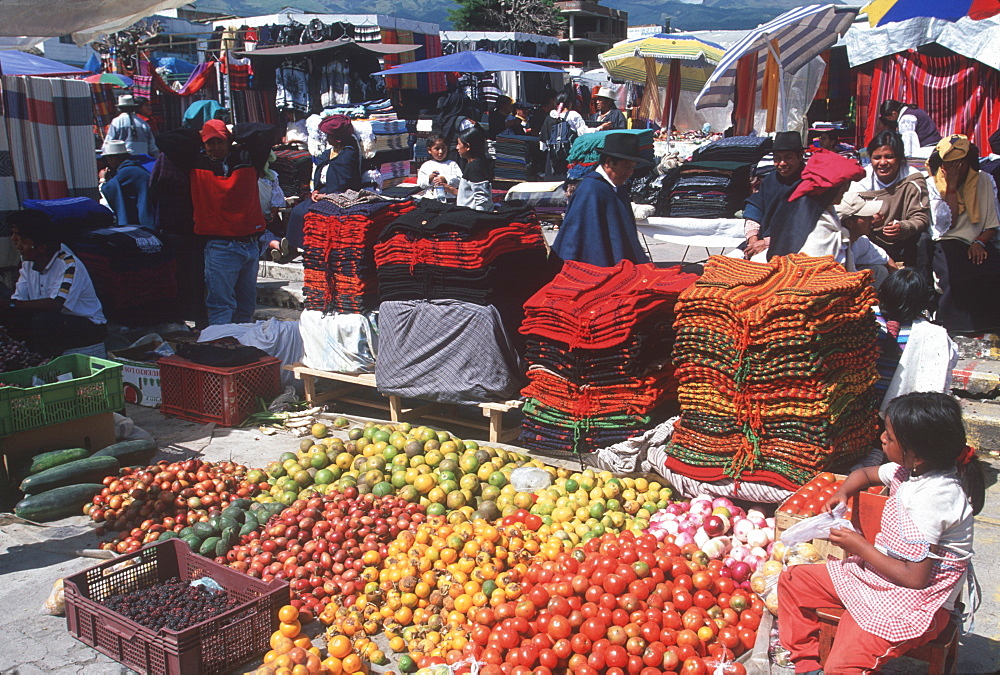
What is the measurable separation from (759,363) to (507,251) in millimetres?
2090

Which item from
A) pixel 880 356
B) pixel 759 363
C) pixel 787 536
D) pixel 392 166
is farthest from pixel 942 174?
pixel 392 166

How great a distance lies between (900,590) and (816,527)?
2.50 ft

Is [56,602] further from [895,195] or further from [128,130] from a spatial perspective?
[128,130]

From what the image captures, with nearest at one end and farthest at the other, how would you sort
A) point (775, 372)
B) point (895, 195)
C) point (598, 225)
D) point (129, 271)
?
point (775, 372), point (598, 225), point (895, 195), point (129, 271)

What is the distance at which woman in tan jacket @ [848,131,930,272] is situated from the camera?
6.04 metres

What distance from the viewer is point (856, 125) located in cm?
1096

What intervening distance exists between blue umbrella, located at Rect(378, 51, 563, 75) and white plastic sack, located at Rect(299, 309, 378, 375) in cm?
715

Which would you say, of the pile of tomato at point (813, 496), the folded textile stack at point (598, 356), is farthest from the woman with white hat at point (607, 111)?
the pile of tomato at point (813, 496)

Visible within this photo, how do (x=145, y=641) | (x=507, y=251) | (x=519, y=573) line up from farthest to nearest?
(x=507, y=251)
(x=519, y=573)
(x=145, y=641)

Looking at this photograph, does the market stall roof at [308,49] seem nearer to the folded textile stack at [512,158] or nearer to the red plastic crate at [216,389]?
the folded textile stack at [512,158]

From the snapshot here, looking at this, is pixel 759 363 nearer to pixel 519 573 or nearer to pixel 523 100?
pixel 519 573

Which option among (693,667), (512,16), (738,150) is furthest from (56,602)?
(512,16)

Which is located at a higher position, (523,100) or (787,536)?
(523,100)

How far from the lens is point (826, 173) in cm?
496
